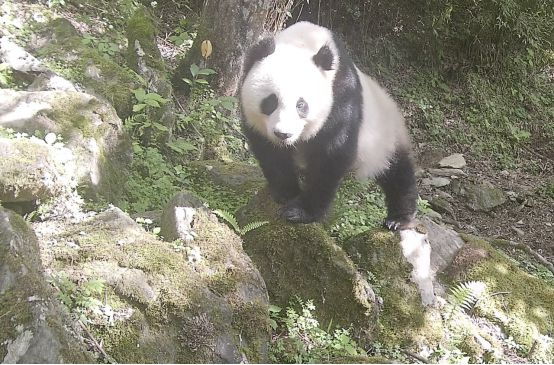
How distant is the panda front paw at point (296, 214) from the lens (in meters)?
4.34

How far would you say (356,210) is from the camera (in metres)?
5.81

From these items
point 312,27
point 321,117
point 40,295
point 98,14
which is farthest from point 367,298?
point 98,14

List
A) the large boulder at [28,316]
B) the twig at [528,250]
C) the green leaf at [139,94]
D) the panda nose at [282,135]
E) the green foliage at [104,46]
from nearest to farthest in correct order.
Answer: the large boulder at [28,316]
the panda nose at [282,135]
the green leaf at [139,94]
the green foliage at [104,46]
the twig at [528,250]

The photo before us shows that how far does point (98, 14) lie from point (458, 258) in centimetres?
536

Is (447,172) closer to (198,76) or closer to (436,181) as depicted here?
(436,181)

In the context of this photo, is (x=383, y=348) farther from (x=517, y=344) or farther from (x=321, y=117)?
(x=321, y=117)

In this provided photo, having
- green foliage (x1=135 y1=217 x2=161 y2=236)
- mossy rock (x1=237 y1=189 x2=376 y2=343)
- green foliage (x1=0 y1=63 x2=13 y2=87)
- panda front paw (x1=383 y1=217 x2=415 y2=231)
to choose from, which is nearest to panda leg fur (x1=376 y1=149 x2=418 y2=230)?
panda front paw (x1=383 y1=217 x2=415 y2=231)

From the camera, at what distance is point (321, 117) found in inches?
159

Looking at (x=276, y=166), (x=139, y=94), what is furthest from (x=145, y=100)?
(x=276, y=166)

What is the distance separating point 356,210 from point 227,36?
8.33 feet

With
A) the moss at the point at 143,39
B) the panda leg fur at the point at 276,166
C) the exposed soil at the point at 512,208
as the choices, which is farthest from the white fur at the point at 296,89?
the exposed soil at the point at 512,208

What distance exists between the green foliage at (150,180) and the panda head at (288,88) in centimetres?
118

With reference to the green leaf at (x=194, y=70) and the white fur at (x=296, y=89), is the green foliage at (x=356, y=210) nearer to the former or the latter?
the white fur at (x=296, y=89)

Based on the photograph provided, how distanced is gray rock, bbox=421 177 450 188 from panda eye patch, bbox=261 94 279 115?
17.9ft
